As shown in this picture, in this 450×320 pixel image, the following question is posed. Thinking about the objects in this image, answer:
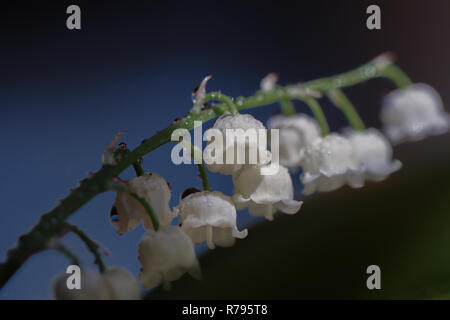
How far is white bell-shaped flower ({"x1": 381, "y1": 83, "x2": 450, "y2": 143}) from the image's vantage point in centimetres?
81

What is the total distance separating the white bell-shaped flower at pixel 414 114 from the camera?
0.81 meters

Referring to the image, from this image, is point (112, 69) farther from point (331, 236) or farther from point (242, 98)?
point (331, 236)

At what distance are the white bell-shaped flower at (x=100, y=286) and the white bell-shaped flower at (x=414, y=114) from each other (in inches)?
21.6

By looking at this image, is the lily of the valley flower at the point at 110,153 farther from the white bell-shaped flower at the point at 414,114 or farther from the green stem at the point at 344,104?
the white bell-shaped flower at the point at 414,114

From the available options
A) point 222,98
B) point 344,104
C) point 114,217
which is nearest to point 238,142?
point 222,98

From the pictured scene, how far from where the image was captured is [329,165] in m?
0.73

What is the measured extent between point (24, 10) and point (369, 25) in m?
0.64

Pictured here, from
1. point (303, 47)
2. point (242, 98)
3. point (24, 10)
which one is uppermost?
point (303, 47)

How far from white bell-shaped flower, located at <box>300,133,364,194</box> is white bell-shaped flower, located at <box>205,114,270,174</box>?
206 mm

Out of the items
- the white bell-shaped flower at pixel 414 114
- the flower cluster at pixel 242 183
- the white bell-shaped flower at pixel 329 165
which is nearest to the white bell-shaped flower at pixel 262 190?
the flower cluster at pixel 242 183

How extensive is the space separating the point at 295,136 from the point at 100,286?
17.4 inches
